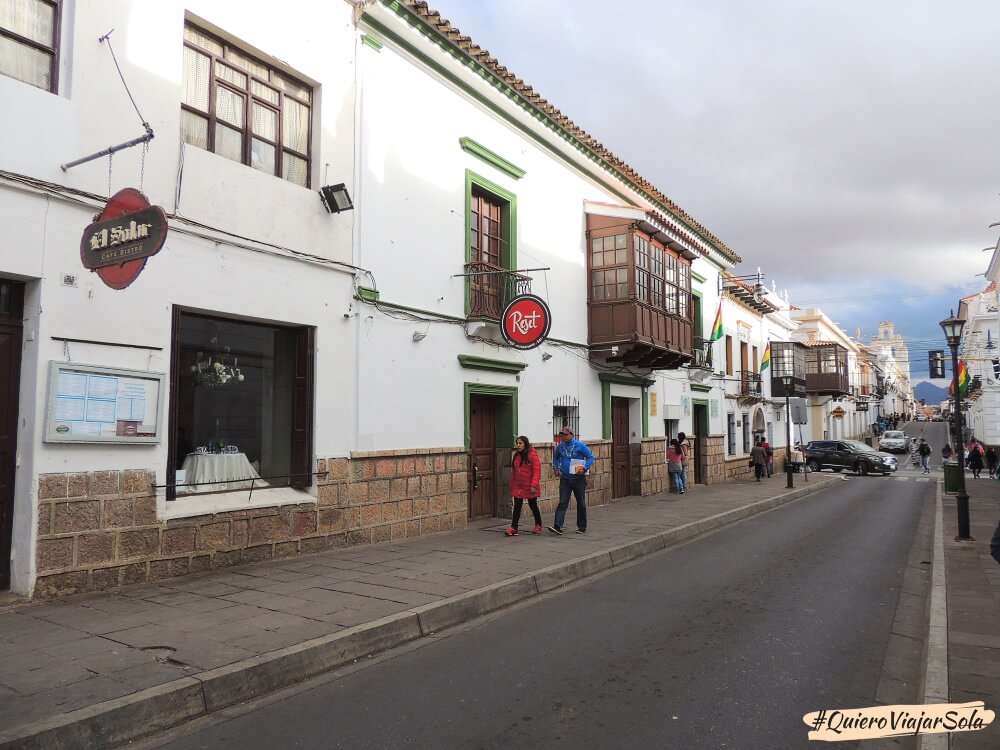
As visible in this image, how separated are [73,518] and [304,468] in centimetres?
276

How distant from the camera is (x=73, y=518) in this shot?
6.11m

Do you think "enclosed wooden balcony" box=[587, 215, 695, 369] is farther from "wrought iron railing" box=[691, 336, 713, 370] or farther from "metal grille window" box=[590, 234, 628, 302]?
"wrought iron railing" box=[691, 336, 713, 370]

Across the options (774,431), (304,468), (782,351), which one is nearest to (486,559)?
(304,468)

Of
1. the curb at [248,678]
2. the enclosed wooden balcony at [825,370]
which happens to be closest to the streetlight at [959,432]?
the curb at [248,678]

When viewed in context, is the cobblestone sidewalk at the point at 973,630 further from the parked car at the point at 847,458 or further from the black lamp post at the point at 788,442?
the parked car at the point at 847,458

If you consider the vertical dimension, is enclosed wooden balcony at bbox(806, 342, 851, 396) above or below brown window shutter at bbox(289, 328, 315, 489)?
above

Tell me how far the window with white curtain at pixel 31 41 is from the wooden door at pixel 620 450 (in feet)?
41.5

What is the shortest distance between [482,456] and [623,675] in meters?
7.52

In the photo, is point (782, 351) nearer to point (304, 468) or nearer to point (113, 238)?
point (304, 468)

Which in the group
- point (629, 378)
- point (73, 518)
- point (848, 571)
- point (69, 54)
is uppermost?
point (69, 54)

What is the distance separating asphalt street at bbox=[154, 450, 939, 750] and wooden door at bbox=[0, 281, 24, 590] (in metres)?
3.30

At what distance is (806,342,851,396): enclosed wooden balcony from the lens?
40.0 m

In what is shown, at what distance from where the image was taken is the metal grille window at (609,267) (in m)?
15.0

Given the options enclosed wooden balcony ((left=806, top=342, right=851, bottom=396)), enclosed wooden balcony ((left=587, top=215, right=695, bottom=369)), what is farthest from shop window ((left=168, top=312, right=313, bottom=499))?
enclosed wooden balcony ((left=806, top=342, right=851, bottom=396))
